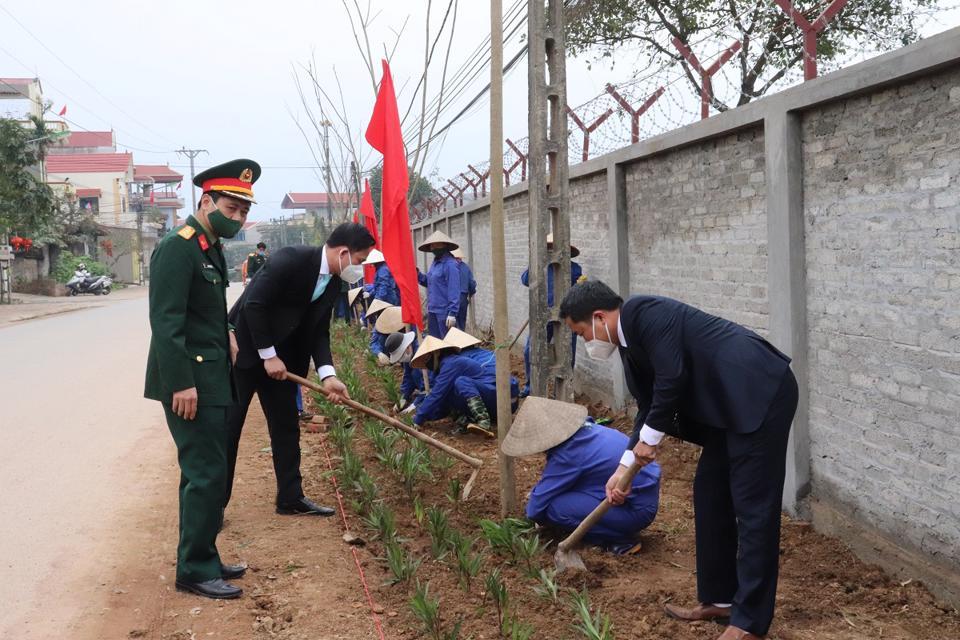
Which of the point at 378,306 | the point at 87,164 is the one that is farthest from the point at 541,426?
the point at 87,164

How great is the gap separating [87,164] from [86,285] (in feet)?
97.4

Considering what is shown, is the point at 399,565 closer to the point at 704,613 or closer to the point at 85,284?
the point at 704,613

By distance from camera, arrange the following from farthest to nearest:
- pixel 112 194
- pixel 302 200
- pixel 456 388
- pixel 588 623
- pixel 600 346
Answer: pixel 302 200 → pixel 112 194 → pixel 456 388 → pixel 600 346 → pixel 588 623

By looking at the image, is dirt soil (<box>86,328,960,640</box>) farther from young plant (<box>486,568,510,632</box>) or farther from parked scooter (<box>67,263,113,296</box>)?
parked scooter (<box>67,263,113,296</box>)

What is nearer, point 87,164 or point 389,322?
point 389,322

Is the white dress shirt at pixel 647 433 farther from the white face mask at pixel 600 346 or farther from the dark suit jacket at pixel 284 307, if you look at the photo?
the dark suit jacket at pixel 284 307

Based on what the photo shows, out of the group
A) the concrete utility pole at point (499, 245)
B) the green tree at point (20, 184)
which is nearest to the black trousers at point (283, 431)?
the concrete utility pole at point (499, 245)

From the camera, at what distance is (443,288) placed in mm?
10195

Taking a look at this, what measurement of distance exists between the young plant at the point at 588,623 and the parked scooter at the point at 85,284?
A: 37.6 m

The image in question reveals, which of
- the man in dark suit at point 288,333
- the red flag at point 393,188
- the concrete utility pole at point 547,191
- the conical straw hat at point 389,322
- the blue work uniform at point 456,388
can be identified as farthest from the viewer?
the conical straw hat at point 389,322

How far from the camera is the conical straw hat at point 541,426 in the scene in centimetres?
436

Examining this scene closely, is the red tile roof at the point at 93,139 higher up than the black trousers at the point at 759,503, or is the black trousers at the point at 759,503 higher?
the red tile roof at the point at 93,139

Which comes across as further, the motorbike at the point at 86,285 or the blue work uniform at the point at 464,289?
the motorbike at the point at 86,285

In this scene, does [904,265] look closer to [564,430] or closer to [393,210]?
[564,430]
